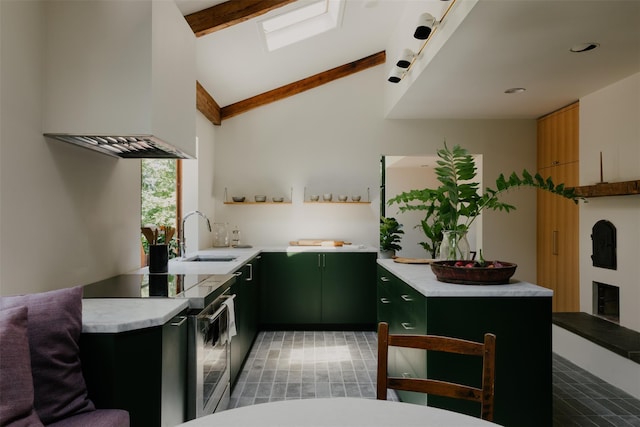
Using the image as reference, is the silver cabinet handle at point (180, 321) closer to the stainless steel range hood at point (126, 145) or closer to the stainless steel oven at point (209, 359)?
the stainless steel oven at point (209, 359)

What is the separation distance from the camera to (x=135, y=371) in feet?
5.16

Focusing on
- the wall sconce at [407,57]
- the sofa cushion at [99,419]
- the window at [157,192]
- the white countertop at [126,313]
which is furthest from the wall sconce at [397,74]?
the window at [157,192]

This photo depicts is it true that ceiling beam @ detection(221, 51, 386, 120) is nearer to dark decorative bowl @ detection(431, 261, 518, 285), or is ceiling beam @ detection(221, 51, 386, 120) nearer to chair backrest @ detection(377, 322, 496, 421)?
dark decorative bowl @ detection(431, 261, 518, 285)

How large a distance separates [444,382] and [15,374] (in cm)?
126

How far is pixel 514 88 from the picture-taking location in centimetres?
397

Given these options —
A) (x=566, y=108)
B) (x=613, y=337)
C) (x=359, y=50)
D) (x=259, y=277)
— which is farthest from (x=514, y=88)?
(x=259, y=277)

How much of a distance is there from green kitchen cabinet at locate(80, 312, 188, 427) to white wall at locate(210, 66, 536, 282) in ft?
11.8

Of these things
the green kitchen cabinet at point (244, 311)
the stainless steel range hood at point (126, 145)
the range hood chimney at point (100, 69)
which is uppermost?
the range hood chimney at point (100, 69)

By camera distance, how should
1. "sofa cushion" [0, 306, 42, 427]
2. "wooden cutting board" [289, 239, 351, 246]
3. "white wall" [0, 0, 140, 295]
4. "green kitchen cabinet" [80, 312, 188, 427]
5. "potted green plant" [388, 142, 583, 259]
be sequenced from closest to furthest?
"sofa cushion" [0, 306, 42, 427], "green kitchen cabinet" [80, 312, 188, 427], "white wall" [0, 0, 140, 295], "potted green plant" [388, 142, 583, 259], "wooden cutting board" [289, 239, 351, 246]

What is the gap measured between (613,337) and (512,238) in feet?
6.56

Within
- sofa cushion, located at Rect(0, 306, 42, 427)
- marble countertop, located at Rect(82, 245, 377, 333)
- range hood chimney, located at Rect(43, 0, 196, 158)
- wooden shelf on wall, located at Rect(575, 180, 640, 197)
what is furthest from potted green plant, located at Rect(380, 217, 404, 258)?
sofa cushion, located at Rect(0, 306, 42, 427)

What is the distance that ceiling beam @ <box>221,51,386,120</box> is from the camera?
17.2 ft

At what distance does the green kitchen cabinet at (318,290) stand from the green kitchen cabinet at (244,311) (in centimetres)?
27

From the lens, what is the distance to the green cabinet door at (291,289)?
188 inches
